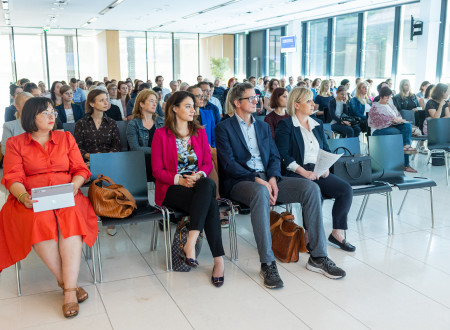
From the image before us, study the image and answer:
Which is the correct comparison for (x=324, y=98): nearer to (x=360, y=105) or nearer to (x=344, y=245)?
(x=360, y=105)

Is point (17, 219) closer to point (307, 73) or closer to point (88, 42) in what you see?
point (307, 73)

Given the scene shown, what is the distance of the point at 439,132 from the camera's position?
19.7 feet

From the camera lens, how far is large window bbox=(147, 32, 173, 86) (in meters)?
21.8

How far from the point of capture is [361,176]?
13.2 ft

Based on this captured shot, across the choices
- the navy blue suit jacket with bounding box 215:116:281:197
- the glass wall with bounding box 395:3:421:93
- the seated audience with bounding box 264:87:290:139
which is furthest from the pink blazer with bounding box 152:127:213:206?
the glass wall with bounding box 395:3:421:93

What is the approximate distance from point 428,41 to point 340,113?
533cm

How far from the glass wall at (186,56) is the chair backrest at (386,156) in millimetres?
18959

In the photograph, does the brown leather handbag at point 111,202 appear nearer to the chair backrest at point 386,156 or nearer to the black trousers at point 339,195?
the black trousers at point 339,195

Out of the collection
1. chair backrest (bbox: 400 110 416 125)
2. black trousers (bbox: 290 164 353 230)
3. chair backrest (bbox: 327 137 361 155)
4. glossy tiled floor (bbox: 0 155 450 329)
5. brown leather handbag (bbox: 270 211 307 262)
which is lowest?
glossy tiled floor (bbox: 0 155 450 329)

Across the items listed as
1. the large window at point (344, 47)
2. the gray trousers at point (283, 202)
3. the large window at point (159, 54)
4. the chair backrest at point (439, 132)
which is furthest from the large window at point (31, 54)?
the gray trousers at point (283, 202)

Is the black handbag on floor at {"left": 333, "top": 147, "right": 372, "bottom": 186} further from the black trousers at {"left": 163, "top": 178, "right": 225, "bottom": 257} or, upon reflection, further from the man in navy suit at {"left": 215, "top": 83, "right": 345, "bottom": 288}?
the black trousers at {"left": 163, "top": 178, "right": 225, "bottom": 257}

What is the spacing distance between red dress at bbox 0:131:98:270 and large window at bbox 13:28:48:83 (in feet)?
60.4

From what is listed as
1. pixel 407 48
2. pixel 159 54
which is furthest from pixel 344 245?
pixel 159 54

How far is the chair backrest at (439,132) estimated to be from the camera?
5.93m
